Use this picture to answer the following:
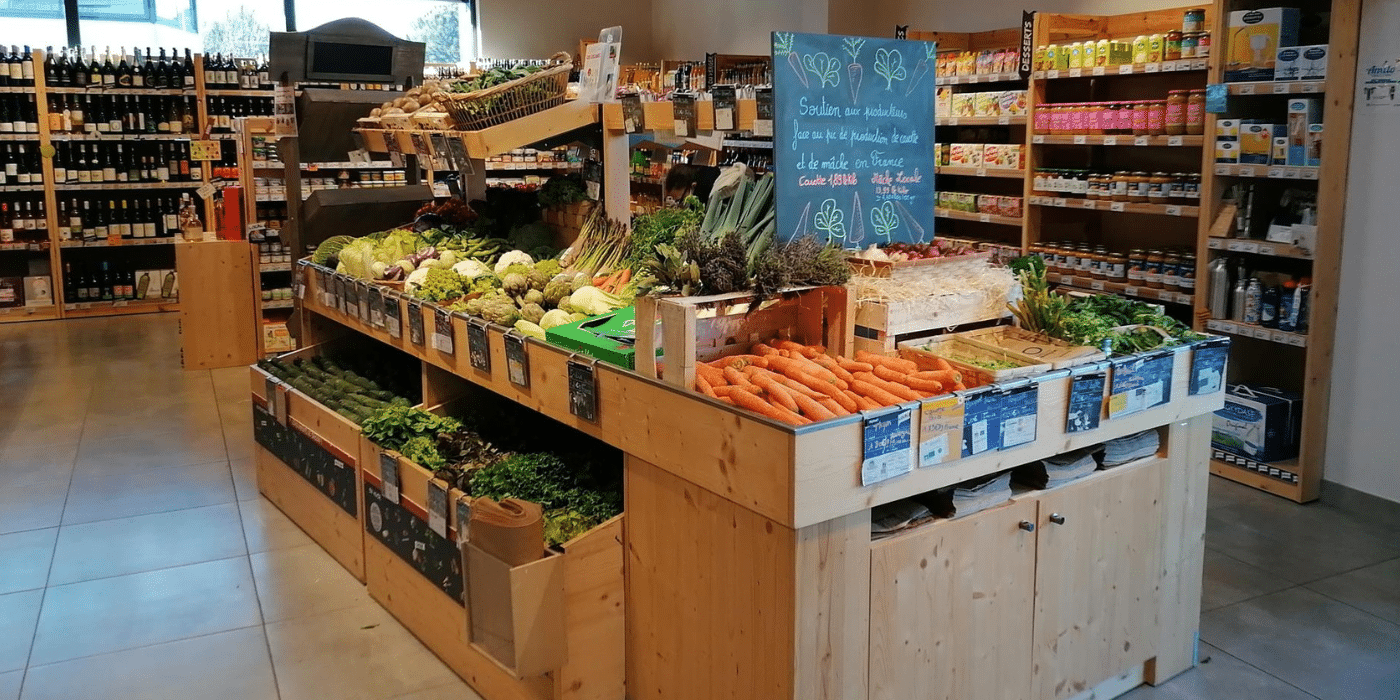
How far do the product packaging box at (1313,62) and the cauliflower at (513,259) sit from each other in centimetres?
344

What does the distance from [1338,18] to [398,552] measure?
4.38 meters

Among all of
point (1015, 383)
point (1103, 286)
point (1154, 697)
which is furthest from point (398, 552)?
point (1103, 286)

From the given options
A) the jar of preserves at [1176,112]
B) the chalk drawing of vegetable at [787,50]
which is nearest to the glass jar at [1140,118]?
the jar of preserves at [1176,112]

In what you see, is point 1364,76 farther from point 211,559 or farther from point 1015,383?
point 211,559

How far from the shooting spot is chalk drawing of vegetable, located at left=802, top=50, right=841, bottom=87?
3.12 metres

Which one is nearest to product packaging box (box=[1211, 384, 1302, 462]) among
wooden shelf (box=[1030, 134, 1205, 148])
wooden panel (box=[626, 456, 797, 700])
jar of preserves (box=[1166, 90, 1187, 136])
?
wooden shelf (box=[1030, 134, 1205, 148])

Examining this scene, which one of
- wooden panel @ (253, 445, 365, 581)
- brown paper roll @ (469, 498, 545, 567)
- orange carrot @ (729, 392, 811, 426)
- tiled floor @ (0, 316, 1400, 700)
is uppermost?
orange carrot @ (729, 392, 811, 426)

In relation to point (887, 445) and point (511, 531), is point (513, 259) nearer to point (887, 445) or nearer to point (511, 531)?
point (511, 531)

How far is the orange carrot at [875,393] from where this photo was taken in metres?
2.63

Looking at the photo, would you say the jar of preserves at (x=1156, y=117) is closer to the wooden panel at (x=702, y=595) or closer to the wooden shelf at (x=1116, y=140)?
the wooden shelf at (x=1116, y=140)

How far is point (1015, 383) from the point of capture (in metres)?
2.78

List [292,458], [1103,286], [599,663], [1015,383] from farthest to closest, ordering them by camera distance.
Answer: [1103,286]
[292,458]
[599,663]
[1015,383]

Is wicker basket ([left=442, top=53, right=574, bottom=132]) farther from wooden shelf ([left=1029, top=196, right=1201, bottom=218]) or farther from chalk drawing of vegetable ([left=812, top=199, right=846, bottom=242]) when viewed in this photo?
wooden shelf ([left=1029, top=196, right=1201, bottom=218])

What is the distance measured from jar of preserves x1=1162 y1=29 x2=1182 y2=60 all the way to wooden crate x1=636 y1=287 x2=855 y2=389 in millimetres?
3547
